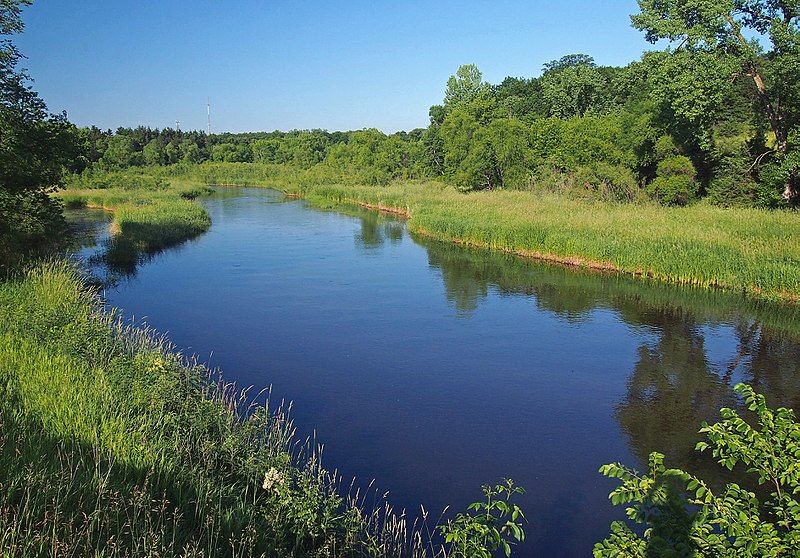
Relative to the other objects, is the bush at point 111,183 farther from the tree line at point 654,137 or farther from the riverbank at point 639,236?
the riverbank at point 639,236

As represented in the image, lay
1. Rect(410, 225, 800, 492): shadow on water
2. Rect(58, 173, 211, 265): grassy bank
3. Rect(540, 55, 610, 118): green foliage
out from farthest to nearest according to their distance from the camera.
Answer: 1. Rect(540, 55, 610, 118): green foliage
2. Rect(58, 173, 211, 265): grassy bank
3. Rect(410, 225, 800, 492): shadow on water

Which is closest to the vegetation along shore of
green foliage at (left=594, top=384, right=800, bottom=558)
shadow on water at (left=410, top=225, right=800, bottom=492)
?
green foliage at (left=594, top=384, right=800, bottom=558)

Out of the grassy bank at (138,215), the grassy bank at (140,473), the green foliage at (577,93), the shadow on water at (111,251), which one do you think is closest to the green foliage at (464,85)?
the green foliage at (577,93)

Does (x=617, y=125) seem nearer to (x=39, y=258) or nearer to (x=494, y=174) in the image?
(x=494, y=174)

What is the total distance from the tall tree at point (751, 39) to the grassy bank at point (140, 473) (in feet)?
75.3

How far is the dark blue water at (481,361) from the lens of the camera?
856cm

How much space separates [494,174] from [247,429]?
3896cm

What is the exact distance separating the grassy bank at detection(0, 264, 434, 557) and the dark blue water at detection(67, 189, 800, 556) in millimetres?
1682

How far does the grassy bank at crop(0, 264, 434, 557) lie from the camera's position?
4250 mm

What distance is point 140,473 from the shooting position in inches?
213

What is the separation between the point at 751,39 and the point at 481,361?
19.2 m

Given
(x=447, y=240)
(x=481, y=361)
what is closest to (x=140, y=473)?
(x=481, y=361)

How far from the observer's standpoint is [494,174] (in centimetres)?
4397

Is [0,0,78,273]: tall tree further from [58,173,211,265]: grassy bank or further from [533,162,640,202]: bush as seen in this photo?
[533,162,640,202]: bush
